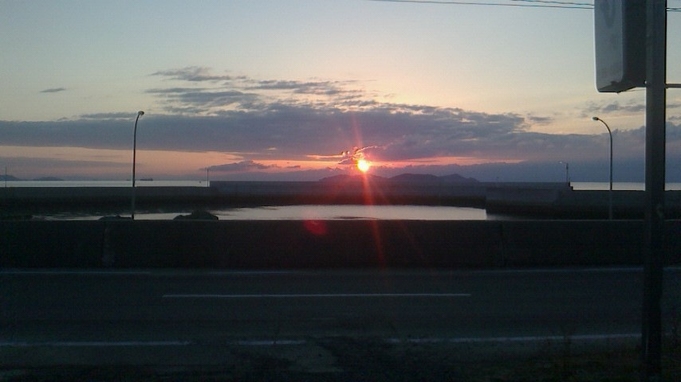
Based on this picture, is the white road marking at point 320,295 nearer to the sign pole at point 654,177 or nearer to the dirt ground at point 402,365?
the dirt ground at point 402,365

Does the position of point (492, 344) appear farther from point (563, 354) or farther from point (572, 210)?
point (572, 210)

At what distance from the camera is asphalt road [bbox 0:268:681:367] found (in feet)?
29.0

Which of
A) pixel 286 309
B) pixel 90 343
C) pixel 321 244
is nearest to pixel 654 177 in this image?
pixel 286 309

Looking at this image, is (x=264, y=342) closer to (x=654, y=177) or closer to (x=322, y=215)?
(x=654, y=177)

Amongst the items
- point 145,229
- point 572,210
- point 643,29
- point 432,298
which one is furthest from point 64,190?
point 643,29

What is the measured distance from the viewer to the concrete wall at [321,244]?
1563 cm

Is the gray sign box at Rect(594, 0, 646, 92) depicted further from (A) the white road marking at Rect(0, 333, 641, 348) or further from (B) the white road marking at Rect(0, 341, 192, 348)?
(B) the white road marking at Rect(0, 341, 192, 348)

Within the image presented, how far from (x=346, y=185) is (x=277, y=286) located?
7582cm

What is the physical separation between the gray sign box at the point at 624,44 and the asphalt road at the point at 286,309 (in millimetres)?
3928

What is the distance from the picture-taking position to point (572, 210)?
55219 millimetres

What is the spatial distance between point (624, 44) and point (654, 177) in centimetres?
122

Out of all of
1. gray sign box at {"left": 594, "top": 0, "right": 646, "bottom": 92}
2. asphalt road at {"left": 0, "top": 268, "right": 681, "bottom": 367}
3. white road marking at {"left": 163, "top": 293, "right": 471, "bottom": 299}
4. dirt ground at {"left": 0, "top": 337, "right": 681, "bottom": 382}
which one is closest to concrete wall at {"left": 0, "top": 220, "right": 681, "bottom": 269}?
asphalt road at {"left": 0, "top": 268, "right": 681, "bottom": 367}

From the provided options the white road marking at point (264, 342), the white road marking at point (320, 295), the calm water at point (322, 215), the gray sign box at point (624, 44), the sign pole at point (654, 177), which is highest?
the gray sign box at point (624, 44)

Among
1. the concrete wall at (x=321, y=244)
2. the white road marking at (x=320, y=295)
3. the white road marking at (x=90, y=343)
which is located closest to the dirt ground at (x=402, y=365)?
the white road marking at (x=90, y=343)
